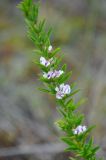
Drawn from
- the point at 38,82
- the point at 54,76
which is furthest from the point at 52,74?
the point at 38,82

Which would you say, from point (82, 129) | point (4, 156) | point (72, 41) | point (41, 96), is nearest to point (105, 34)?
point (72, 41)

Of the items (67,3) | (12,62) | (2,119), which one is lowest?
(2,119)

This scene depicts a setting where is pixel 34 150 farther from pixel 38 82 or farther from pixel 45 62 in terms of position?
pixel 45 62

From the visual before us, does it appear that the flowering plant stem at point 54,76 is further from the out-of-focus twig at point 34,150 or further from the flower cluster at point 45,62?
the out-of-focus twig at point 34,150

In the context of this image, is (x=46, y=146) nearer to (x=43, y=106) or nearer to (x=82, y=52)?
(x=43, y=106)

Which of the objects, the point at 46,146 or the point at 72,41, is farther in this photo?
the point at 72,41

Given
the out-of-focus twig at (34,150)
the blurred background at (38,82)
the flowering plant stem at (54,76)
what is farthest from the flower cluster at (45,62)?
the out-of-focus twig at (34,150)

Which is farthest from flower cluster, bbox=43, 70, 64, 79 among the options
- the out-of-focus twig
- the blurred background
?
the out-of-focus twig
